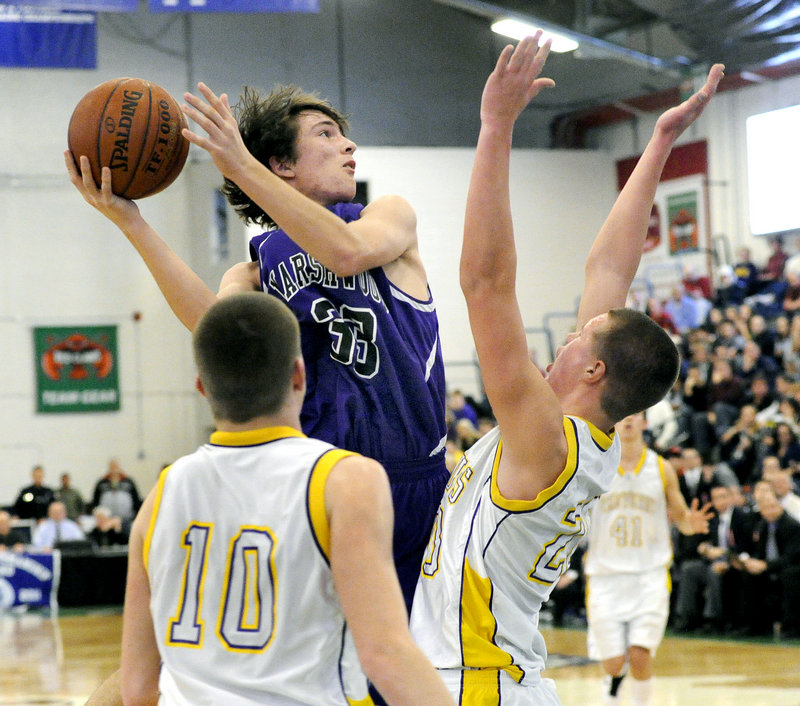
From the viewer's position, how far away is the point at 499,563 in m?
2.79

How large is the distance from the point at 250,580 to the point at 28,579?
13.5 metres

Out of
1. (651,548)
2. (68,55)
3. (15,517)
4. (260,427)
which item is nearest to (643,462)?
(651,548)

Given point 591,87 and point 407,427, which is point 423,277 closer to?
point 407,427

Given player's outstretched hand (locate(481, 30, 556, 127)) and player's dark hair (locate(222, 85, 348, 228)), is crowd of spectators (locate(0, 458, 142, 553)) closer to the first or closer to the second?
player's dark hair (locate(222, 85, 348, 228))

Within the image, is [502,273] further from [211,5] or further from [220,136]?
[211,5]

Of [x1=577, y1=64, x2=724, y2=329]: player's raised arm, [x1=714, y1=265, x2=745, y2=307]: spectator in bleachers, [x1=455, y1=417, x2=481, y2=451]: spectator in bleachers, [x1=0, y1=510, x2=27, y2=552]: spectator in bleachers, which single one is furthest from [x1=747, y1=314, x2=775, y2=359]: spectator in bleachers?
[x1=577, y1=64, x2=724, y2=329]: player's raised arm

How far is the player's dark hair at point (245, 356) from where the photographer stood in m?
2.06

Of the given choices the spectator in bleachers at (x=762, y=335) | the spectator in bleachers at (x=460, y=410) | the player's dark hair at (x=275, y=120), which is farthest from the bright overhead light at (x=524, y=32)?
the player's dark hair at (x=275, y=120)

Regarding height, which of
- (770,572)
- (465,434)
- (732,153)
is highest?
(732,153)

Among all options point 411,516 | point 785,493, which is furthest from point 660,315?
point 411,516

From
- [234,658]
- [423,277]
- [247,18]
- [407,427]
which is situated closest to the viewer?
[234,658]

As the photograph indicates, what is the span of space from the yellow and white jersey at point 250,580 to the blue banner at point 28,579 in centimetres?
1323

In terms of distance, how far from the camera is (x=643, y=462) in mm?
8203

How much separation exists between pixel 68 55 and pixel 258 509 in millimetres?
17693
